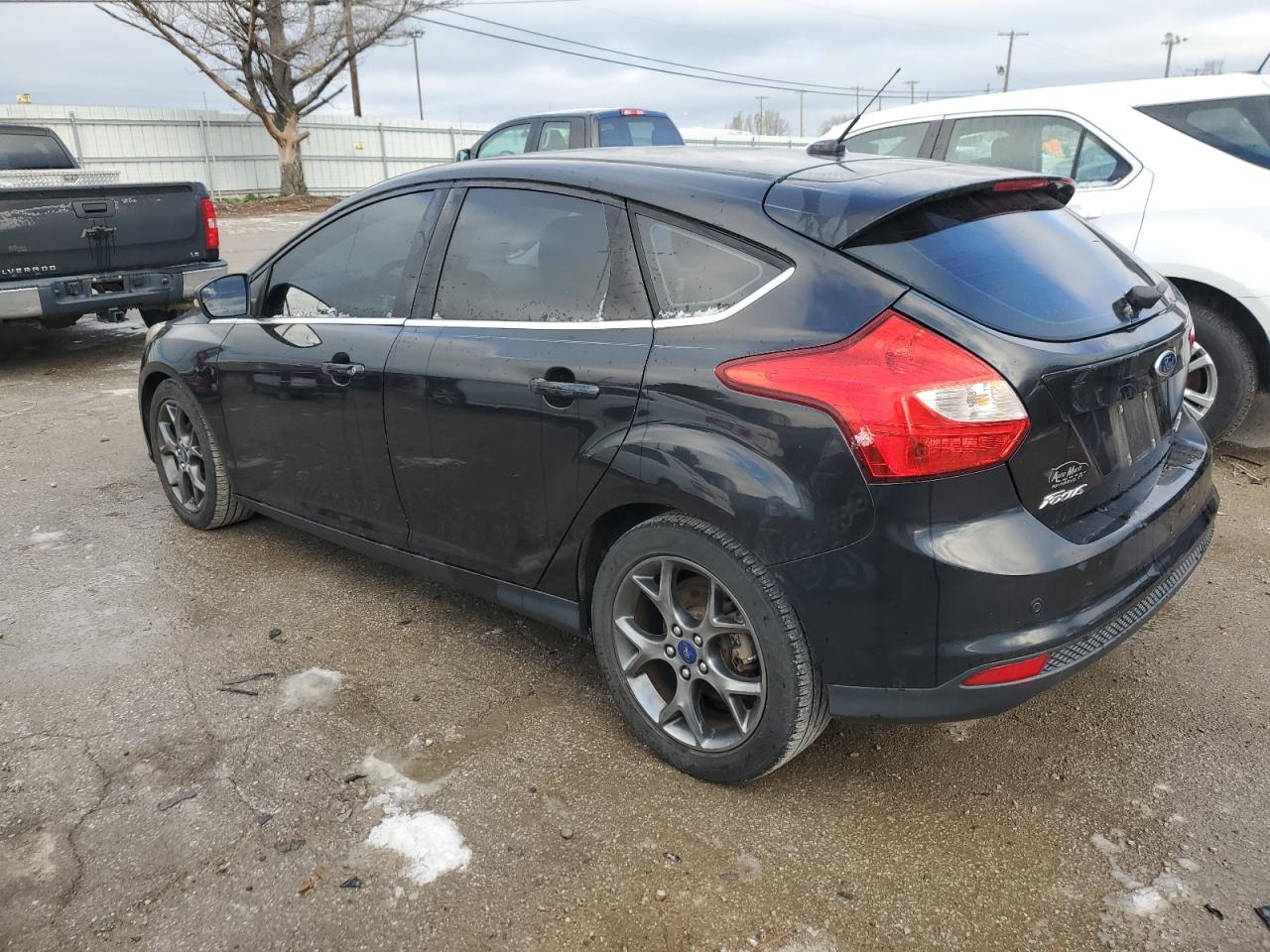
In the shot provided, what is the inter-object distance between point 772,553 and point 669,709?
0.66m

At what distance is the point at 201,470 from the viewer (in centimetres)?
451

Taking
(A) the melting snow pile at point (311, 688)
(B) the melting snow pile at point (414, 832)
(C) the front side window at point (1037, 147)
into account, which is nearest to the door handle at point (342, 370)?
(A) the melting snow pile at point (311, 688)

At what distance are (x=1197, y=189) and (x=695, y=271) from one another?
372cm

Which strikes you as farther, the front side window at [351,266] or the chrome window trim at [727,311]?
the front side window at [351,266]

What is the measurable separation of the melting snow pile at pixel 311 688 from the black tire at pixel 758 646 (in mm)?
1136

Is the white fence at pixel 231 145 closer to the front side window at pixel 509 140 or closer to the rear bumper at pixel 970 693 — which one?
the front side window at pixel 509 140

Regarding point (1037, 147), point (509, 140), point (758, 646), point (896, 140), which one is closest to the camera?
point (758, 646)

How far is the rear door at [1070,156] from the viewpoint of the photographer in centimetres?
515

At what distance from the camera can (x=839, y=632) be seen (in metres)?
2.31

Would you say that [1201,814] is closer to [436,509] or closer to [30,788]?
[436,509]

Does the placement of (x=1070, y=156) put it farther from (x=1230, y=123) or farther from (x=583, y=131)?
(x=583, y=131)

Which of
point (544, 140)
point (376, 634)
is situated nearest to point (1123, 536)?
point (376, 634)

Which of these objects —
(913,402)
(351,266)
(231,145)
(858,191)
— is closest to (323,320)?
(351,266)

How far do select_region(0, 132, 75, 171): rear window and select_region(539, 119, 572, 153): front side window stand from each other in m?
5.67
